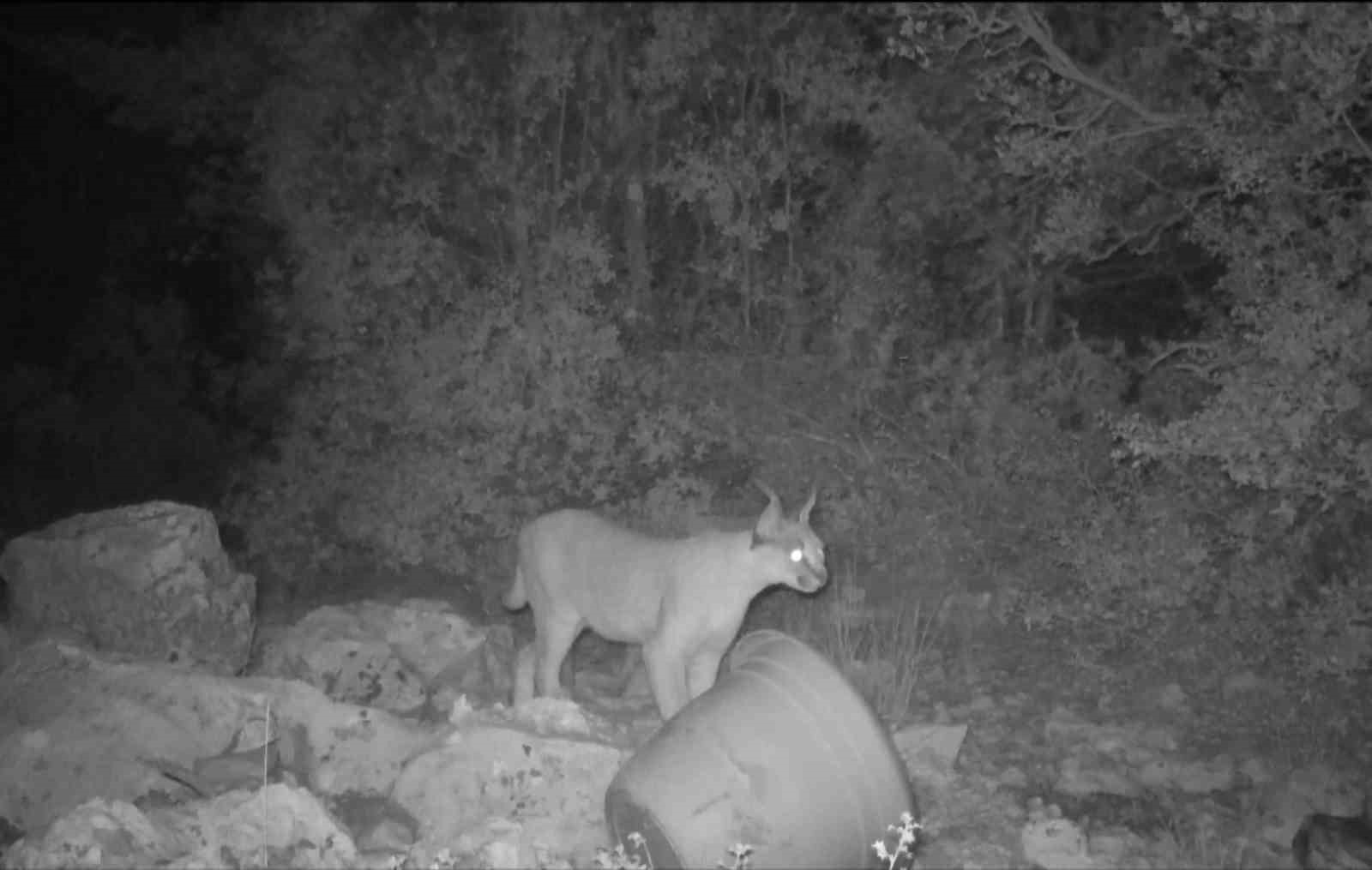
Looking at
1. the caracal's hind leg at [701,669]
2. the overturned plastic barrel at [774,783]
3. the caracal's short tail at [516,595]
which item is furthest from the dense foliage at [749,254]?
the overturned plastic barrel at [774,783]

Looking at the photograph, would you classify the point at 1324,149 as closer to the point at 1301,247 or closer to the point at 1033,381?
the point at 1301,247

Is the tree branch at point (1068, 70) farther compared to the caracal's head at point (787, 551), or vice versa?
the tree branch at point (1068, 70)

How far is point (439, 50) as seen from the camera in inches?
421

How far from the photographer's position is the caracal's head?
705 centimetres

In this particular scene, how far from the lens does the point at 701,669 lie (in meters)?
7.57

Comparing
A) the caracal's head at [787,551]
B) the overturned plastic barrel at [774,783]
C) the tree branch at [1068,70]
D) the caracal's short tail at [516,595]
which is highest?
the tree branch at [1068,70]

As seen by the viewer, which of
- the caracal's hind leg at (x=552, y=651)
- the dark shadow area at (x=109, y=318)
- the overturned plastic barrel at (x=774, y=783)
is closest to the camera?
the overturned plastic barrel at (x=774, y=783)

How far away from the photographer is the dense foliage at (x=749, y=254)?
8.73 metres

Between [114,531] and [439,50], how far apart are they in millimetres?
5119

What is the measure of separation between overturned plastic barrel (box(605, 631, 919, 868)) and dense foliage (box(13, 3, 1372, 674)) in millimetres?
3501

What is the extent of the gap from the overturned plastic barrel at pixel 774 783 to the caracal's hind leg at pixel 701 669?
72.3 inches

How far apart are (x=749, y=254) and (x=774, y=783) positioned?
6.97 m

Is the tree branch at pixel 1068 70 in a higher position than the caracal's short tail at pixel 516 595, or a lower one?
higher

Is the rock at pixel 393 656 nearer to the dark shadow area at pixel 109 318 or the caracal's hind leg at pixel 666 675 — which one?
the caracal's hind leg at pixel 666 675
